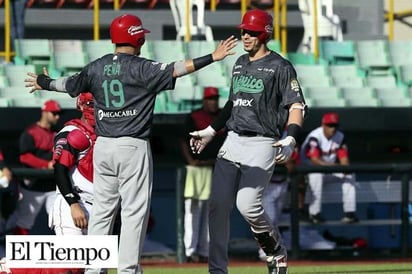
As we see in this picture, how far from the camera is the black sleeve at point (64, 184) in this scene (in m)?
8.02

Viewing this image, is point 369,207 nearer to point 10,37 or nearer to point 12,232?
point 12,232

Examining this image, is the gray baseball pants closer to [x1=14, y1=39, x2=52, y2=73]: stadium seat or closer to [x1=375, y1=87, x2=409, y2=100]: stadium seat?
[x1=14, y1=39, x2=52, y2=73]: stadium seat

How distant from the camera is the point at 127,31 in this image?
7832mm

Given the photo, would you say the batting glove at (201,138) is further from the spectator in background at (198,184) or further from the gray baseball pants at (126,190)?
the spectator in background at (198,184)

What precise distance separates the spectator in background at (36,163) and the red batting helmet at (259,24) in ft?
13.6

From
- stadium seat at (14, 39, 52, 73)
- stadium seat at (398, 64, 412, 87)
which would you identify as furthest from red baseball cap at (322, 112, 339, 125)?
stadium seat at (14, 39, 52, 73)

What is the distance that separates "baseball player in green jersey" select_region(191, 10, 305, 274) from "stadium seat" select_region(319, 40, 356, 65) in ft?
28.6

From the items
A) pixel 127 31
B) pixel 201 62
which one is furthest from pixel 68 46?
pixel 201 62

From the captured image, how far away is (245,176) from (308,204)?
14.9 feet

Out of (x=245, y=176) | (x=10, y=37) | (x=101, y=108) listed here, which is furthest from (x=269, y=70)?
(x=10, y=37)

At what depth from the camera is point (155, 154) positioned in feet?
45.1

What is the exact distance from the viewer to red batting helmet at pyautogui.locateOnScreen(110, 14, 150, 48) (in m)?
7.83

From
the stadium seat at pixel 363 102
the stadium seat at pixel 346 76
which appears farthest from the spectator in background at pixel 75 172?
the stadium seat at pixel 346 76

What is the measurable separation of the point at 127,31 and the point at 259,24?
1.46 metres
